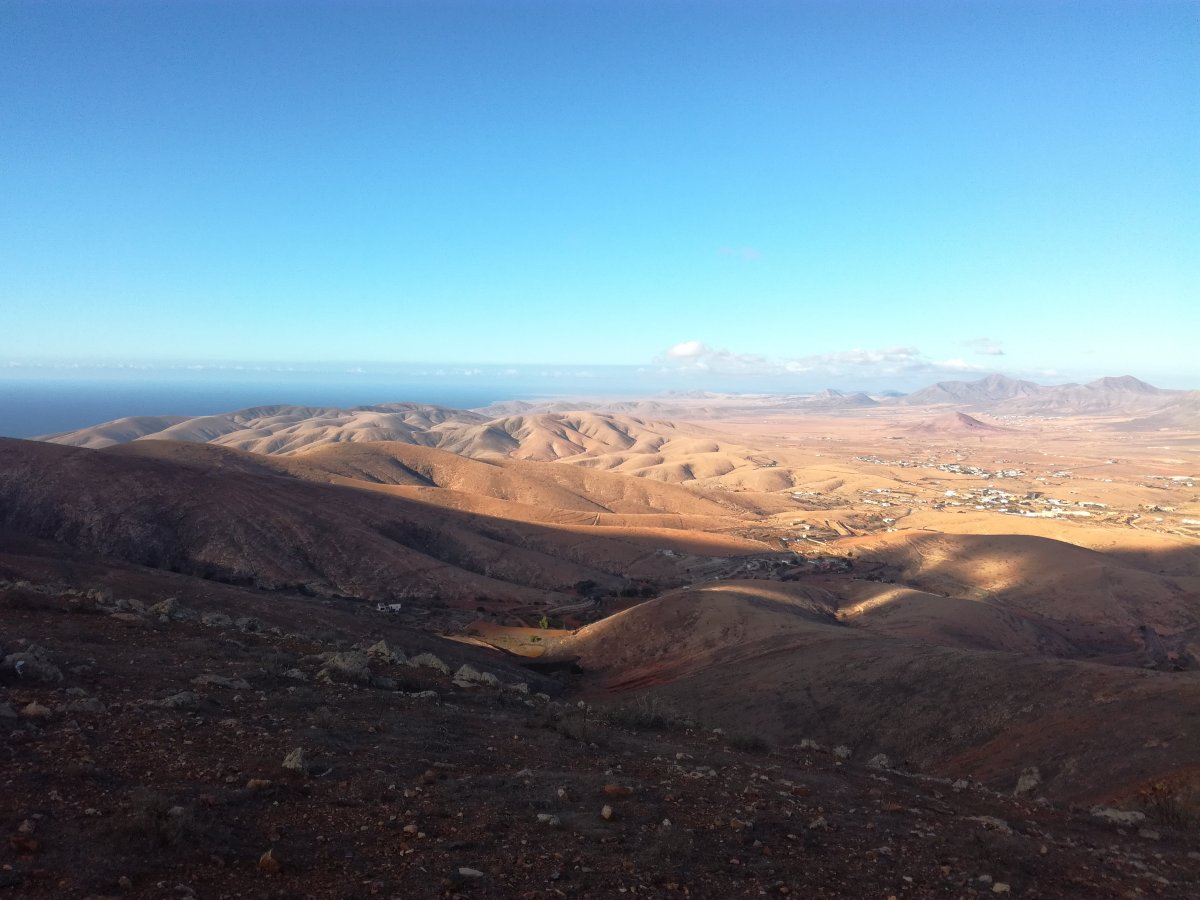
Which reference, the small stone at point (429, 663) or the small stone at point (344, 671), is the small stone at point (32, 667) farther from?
the small stone at point (429, 663)

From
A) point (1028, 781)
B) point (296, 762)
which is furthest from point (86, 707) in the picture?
point (1028, 781)

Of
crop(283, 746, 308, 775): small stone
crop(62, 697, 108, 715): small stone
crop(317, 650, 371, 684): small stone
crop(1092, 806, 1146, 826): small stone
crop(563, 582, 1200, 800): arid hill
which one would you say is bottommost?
crop(563, 582, 1200, 800): arid hill

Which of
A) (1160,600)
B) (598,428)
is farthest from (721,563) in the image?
(598,428)

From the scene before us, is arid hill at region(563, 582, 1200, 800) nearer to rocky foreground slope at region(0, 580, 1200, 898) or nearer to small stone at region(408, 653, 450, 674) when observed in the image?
rocky foreground slope at region(0, 580, 1200, 898)

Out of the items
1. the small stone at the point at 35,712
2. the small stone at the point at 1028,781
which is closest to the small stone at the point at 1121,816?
the small stone at the point at 1028,781

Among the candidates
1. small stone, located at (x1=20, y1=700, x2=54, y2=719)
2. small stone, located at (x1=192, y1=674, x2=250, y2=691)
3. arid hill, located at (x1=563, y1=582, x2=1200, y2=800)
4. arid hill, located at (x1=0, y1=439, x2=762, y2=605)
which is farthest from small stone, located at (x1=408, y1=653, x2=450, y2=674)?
arid hill, located at (x1=0, y1=439, x2=762, y2=605)

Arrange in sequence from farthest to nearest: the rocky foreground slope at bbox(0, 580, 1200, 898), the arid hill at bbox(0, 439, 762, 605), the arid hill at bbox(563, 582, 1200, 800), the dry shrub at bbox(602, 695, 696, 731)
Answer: the arid hill at bbox(0, 439, 762, 605), the arid hill at bbox(563, 582, 1200, 800), the dry shrub at bbox(602, 695, 696, 731), the rocky foreground slope at bbox(0, 580, 1200, 898)

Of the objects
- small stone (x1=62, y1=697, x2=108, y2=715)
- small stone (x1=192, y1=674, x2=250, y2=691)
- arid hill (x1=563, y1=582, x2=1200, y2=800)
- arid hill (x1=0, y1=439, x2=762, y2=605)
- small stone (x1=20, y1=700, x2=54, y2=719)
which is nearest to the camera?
small stone (x1=20, y1=700, x2=54, y2=719)

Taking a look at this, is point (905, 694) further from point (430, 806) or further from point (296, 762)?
point (296, 762)

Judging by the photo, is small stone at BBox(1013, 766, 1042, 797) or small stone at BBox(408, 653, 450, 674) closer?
small stone at BBox(1013, 766, 1042, 797)
